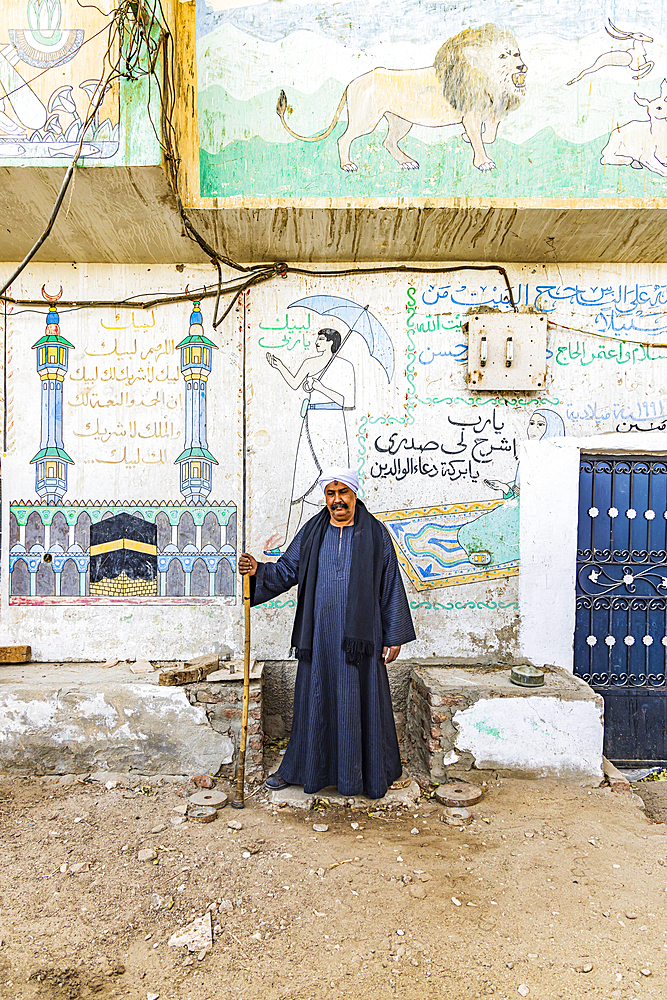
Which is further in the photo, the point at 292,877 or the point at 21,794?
the point at 21,794

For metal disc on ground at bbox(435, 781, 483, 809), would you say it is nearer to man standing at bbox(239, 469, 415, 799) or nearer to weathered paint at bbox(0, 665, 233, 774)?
man standing at bbox(239, 469, 415, 799)

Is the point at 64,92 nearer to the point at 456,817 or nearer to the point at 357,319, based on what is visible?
the point at 357,319

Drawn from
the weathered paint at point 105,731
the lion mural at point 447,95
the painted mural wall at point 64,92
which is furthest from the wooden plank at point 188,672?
the lion mural at point 447,95

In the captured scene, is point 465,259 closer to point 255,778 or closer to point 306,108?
point 306,108

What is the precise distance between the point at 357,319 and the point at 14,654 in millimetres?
3348

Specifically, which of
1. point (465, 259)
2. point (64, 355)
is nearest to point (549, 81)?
point (465, 259)

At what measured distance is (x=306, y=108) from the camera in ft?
12.9

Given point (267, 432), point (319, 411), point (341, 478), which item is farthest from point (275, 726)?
point (319, 411)

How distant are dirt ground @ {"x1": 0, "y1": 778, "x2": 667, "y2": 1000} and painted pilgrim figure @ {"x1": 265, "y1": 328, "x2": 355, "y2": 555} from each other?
1979 millimetres

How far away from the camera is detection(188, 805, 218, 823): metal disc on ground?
3.49 meters

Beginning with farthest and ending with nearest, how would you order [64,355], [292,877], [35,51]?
1. [64,355]
2. [35,51]
3. [292,877]

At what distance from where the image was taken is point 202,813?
3.52 metres

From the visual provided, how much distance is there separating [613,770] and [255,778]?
222 centimetres

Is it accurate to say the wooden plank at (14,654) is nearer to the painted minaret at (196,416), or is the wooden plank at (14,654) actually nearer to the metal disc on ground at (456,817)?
the painted minaret at (196,416)
